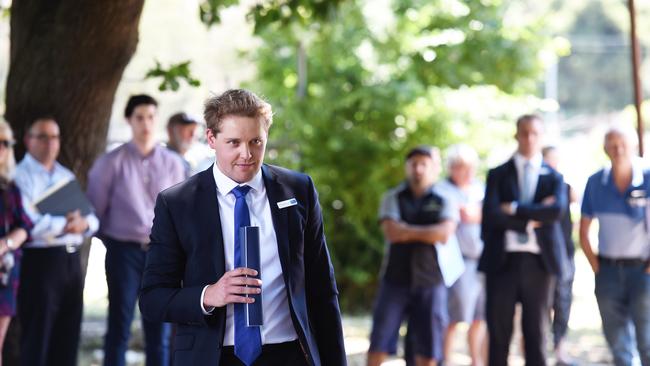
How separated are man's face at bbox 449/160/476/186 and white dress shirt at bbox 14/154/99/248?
4417 millimetres

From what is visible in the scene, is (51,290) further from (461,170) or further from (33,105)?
(461,170)

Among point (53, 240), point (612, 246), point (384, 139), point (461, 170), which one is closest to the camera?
point (53, 240)

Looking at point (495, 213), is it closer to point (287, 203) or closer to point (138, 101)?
point (138, 101)

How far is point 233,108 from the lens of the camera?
4676 mm

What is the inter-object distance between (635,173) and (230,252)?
572 centimetres

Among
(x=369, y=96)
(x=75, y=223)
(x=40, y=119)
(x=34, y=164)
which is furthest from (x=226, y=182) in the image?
(x=369, y=96)

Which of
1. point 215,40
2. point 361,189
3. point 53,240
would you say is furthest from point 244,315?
point 215,40

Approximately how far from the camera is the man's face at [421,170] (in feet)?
34.6

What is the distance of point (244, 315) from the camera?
4668mm

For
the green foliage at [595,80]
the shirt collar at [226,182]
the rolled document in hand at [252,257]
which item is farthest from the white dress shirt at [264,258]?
the green foliage at [595,80]

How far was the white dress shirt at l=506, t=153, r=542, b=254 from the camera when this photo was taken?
9898 mm

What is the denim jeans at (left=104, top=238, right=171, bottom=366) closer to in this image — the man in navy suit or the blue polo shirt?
the blue polo shirt

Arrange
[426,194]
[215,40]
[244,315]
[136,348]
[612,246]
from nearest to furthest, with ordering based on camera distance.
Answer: [244,315] → [612,246] → [426,194] → [136,348] → [215,40]

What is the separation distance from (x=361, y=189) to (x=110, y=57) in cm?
900
